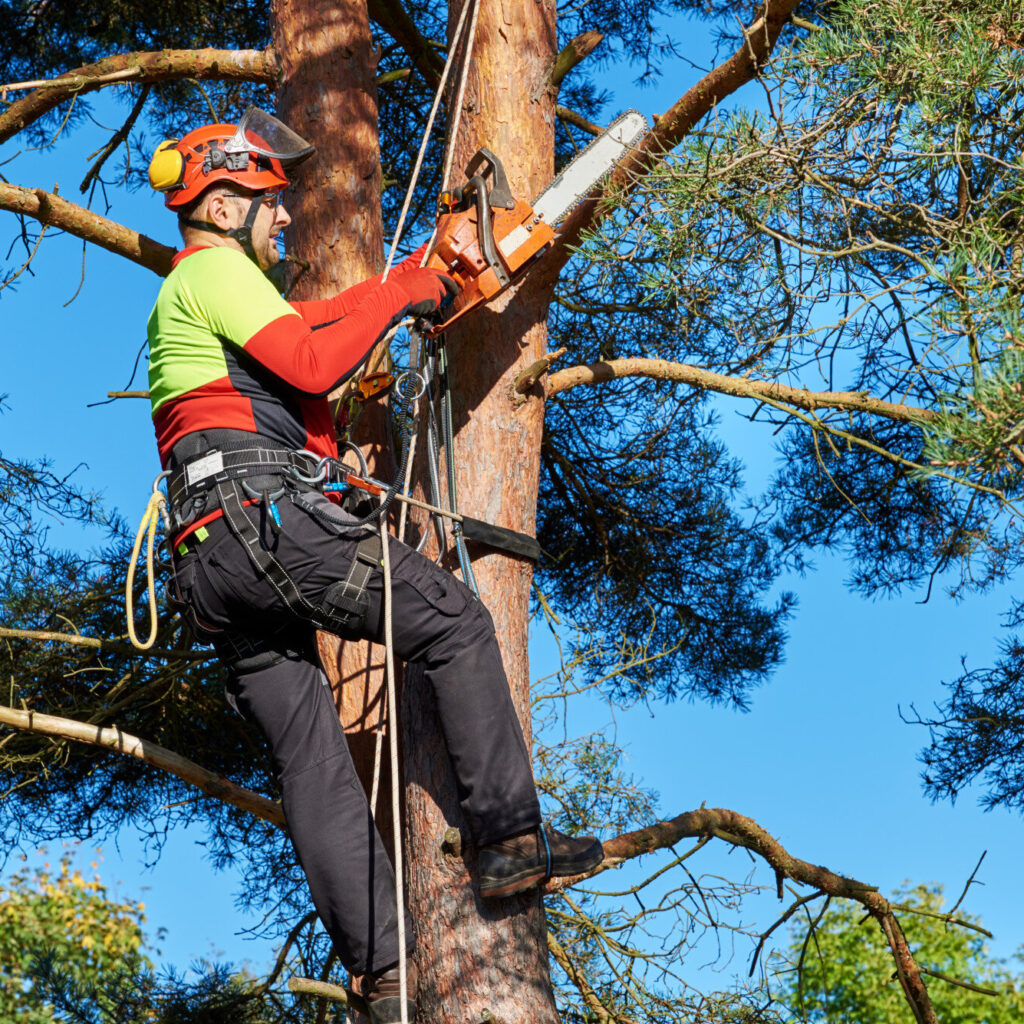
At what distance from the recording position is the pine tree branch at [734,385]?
3.74m

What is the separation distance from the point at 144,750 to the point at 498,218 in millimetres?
1870

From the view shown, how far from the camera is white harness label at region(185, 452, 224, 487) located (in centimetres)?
265

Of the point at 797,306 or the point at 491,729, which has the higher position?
the point at 797,306

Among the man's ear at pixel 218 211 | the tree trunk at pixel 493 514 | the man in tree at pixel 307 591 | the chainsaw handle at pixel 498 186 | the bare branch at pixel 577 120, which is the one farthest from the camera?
the bare branch at pixel 577 120

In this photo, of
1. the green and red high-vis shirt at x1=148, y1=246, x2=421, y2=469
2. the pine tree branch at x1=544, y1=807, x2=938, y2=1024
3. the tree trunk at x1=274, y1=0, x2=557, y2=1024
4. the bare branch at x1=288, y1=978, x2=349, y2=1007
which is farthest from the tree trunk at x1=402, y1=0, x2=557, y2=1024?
the pine tree branch at x1=544, y1=807, x2=938, y2=1024

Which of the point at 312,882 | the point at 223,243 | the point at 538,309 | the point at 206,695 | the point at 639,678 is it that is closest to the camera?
the point at 312,882

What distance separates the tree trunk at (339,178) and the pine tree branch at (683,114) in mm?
772

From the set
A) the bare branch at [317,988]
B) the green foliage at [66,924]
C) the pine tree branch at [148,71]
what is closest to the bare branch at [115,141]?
the pine tree branch at [148,71]

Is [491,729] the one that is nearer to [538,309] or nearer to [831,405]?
[538,309]

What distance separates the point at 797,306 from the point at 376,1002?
2.16 m

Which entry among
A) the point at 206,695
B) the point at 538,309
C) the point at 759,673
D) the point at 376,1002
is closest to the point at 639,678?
the point at 759,673

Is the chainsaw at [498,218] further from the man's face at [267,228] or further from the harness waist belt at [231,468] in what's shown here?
the harness waist belt at [231,468]

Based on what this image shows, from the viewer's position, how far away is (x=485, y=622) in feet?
9.02

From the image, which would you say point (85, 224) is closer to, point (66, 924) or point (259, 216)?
point (259, 216)
